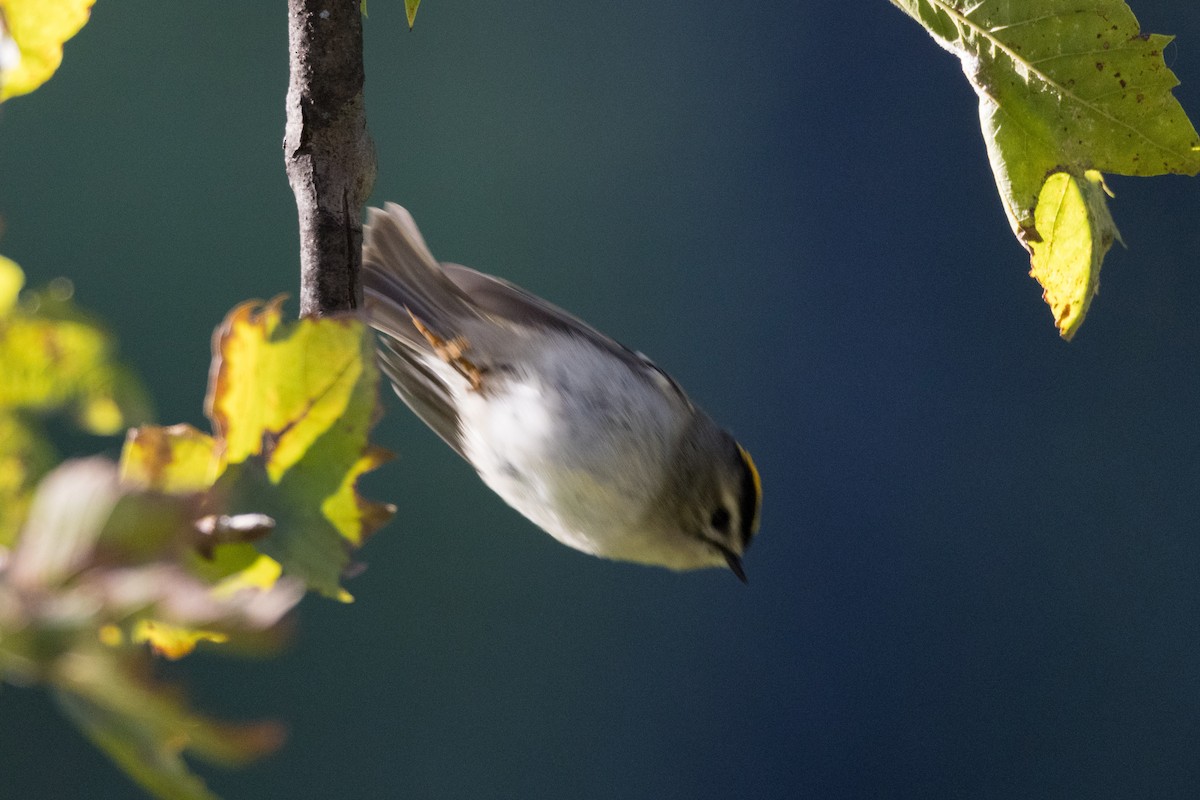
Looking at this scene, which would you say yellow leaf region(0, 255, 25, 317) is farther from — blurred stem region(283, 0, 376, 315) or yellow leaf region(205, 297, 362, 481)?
blurred stem region(283, 0, 376, 315)

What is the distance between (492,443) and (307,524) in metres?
0.29

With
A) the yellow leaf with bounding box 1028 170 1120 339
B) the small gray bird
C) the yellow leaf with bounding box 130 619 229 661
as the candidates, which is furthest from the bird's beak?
the yellow leaf with bounding box 130 619 229 661

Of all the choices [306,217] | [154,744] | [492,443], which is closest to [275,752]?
[154,744]

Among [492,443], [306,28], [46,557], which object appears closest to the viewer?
[46,557]

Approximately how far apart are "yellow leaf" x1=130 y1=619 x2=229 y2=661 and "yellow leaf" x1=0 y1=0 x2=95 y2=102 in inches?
3.3

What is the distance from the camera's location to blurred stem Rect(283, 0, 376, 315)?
0.27 meters

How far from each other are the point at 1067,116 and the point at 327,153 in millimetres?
188

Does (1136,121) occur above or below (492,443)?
above

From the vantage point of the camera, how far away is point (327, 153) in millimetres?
274

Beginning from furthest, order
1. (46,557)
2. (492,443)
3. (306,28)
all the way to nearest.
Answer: (492,443)
(306,28)
(46,557)

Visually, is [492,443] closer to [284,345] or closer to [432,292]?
[432,292]

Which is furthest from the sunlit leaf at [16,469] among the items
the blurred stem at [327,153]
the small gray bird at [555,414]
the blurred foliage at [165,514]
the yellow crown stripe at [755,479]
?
the yellow crown stripe at [755,479]

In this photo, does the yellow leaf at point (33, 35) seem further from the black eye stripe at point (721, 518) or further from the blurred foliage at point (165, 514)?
the black eye stripe at point (721, 518)

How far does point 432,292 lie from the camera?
44cm
